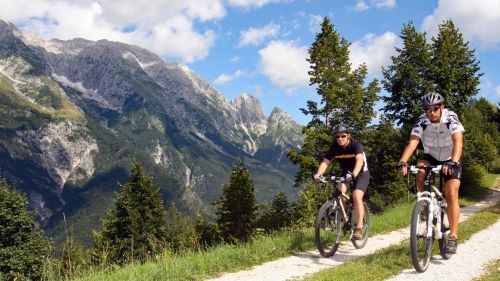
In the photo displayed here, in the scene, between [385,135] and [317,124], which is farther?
[385,135]

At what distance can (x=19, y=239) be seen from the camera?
39.4 meters

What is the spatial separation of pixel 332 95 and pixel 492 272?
87.8 ft

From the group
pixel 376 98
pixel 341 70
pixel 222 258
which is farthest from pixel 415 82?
pixel 222 258

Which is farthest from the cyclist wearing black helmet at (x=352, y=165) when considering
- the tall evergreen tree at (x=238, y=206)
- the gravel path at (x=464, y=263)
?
the tall evergreen tree at (x=238, y=206)

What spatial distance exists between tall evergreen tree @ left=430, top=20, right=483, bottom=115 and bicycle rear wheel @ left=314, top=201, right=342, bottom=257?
90.5ft

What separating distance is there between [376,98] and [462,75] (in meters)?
7.31

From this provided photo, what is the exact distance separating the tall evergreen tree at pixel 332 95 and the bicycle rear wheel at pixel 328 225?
23.2 meters

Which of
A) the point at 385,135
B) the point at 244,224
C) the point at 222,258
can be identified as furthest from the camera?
the point at 244,224

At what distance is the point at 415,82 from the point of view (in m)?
36.4

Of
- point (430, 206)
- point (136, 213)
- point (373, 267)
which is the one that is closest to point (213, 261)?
point (373, 267)

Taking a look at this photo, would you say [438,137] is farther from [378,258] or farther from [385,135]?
[385,135]

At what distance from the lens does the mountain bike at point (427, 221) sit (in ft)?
27.6

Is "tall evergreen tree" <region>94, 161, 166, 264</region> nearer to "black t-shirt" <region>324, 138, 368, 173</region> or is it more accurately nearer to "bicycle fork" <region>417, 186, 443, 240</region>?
"black t-shirt" <region>324, 138, 368, 173</region>

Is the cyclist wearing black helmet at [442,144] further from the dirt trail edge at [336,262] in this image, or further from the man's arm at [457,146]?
the dirt trail edge at [336,262]
